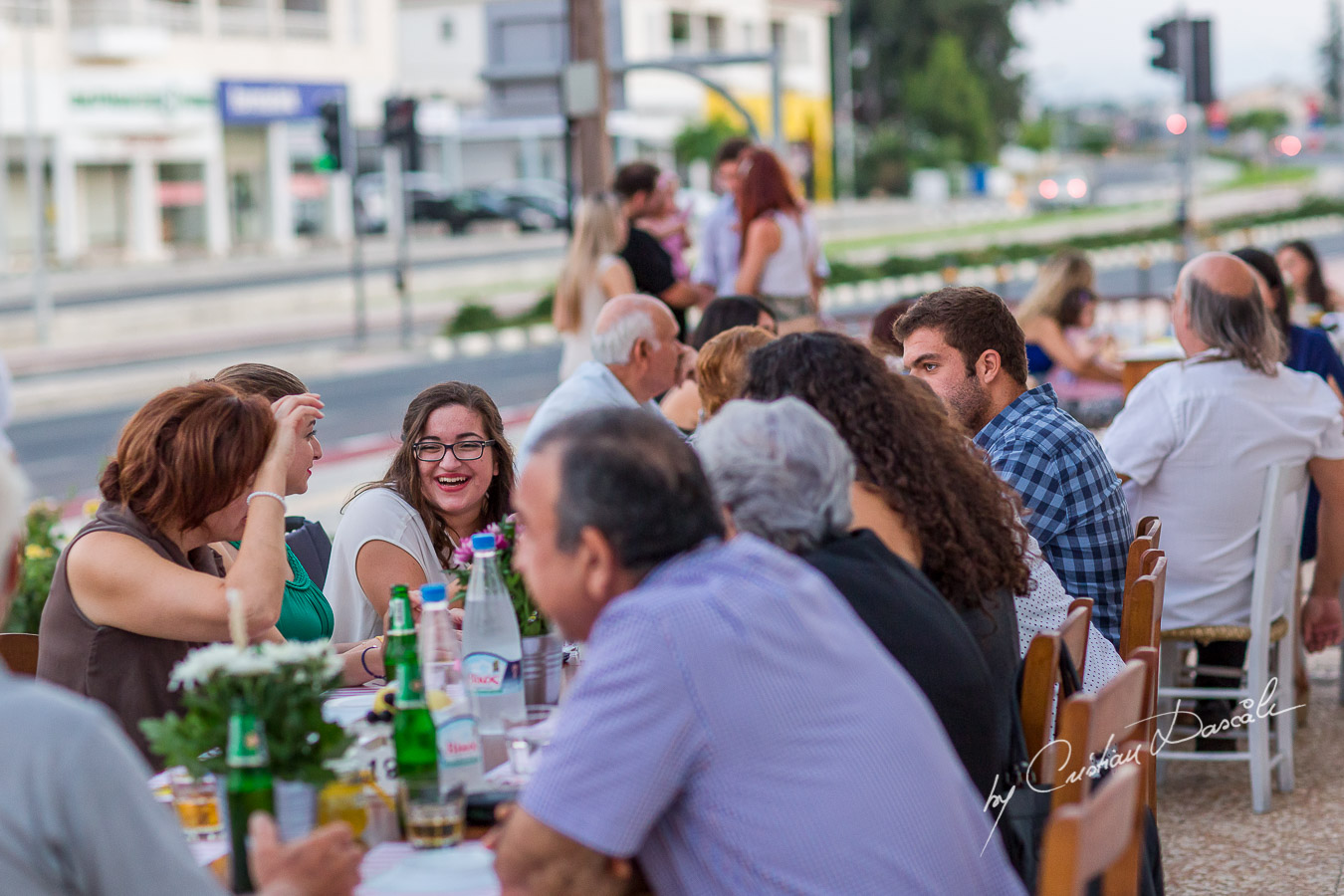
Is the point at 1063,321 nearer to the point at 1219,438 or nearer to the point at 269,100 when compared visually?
the point at 1219,438

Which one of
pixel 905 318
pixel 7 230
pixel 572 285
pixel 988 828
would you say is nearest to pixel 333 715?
pixel 988 828

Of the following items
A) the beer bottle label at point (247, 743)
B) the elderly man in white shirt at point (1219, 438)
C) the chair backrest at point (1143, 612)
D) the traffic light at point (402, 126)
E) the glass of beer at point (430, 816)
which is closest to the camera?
the beer bottle label at point (247, 743)

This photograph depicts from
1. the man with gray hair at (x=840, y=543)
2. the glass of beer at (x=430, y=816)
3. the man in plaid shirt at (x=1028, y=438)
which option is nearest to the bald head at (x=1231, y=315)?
the man in plaid shirt at (x=1028, y=438)

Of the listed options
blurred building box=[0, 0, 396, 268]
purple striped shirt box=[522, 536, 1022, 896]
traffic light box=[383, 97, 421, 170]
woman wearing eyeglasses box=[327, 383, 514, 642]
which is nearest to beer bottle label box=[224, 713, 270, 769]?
purple striped shirt box=[522, 536, 1022, 896]

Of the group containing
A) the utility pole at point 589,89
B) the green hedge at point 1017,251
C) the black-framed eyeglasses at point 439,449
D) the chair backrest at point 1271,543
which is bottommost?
the chair backrest at point 1271,543

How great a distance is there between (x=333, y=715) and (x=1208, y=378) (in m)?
2.99

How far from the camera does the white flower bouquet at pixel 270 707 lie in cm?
209

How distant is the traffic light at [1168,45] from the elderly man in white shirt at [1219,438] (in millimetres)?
10370

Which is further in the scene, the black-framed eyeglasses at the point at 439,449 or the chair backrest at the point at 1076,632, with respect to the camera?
the black-framed eyeglasses at the point at 439,449

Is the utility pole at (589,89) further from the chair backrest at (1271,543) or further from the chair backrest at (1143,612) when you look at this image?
the chair backrest at (1143,612)

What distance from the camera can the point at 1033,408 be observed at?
3.96m

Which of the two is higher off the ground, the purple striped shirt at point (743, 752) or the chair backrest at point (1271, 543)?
the purple striped shirt at point (743, 752)

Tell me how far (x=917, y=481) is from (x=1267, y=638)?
225 centimetres

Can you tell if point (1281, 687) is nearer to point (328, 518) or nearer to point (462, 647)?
point (462, 647)
